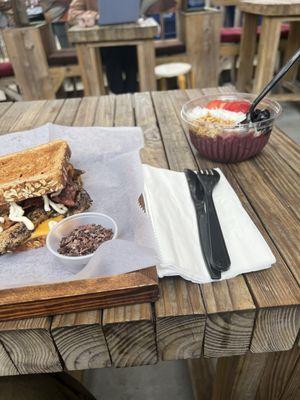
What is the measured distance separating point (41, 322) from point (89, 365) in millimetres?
136

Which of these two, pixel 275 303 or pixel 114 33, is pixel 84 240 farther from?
pixel 114 33

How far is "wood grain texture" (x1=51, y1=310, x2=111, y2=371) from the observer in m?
0.58

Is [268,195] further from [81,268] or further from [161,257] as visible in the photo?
[81,268]

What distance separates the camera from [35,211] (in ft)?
2.72

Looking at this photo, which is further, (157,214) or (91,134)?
(91,134)

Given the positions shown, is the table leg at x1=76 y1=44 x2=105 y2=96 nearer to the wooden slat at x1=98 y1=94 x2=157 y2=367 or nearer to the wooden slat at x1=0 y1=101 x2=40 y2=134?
the wooden slat at x1=0 y1=101 x2=40 y2=134

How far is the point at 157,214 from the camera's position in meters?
0.76

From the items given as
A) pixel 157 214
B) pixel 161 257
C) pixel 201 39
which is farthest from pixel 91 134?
pixel 201 39

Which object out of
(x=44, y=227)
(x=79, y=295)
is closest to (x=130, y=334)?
(x=79, y=295)

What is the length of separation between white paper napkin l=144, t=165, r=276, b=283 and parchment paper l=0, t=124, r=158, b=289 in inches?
1.4

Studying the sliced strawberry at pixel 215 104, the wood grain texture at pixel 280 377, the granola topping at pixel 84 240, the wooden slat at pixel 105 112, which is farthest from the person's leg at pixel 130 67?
the wood grain texture at pixel 280 377

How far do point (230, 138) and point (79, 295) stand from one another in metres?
0.63

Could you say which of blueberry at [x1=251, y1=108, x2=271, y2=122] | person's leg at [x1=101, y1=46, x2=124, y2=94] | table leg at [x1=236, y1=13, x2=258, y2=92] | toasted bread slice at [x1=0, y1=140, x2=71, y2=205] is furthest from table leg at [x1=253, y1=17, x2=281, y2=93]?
toasted bread slice at [x1=0, y1=140, x2=71, y2=205]

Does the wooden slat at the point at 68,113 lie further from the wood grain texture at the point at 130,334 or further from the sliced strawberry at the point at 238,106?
the wood grain texture at the point at 130,334
